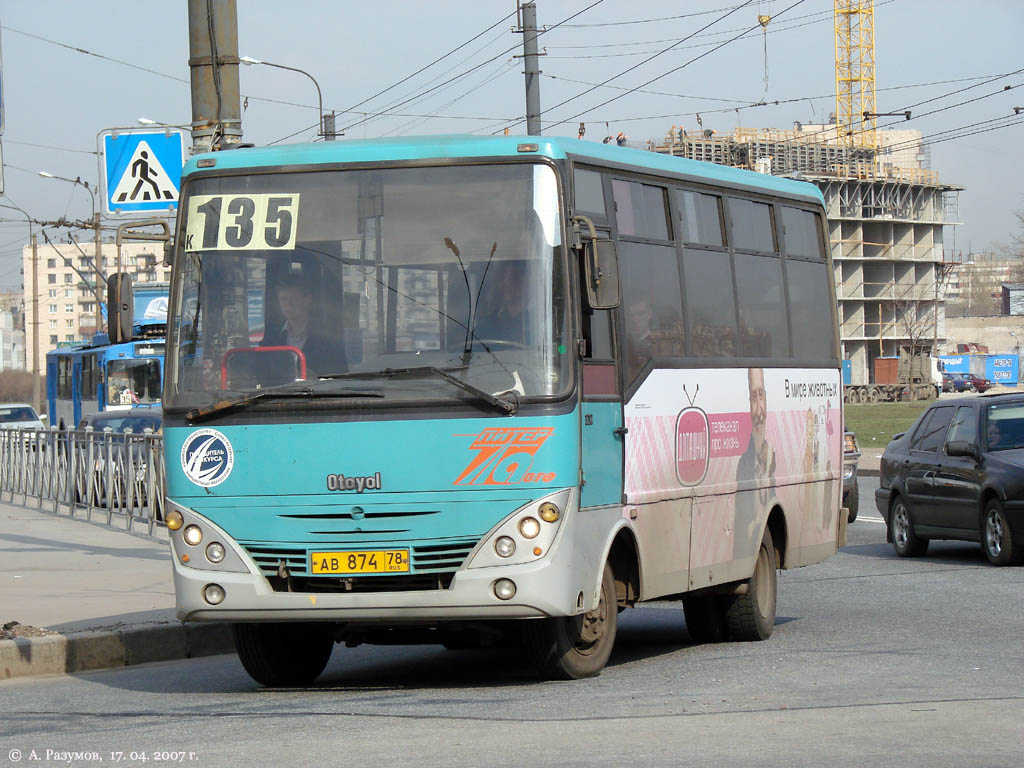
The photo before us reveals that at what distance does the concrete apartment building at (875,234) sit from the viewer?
4865 inches

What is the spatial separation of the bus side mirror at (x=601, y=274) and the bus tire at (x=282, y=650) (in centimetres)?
238

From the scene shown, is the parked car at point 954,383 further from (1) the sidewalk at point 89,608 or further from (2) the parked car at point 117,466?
(1) the sidewalk at point 89,608

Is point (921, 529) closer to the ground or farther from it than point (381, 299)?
closer to the ground

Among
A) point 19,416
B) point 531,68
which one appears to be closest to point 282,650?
point 531,68

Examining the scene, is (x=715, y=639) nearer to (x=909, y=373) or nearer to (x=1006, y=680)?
(x=1006, y=680)

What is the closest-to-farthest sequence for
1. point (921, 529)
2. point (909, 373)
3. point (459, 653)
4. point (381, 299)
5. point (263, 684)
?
point (381, 299)
point (263, 684)
point (459, 653)
point (921, 529)
point (909, 373)

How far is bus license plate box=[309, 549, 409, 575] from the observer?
8453 mm

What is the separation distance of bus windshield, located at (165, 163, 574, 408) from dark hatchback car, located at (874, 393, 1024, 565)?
9.15 metres

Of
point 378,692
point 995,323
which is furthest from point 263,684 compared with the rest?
point 995,323

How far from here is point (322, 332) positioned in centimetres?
870

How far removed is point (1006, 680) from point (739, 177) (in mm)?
4256

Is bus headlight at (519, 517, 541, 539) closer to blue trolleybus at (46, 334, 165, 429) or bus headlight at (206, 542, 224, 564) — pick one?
bus headlight at (206, 542, 224, 564)

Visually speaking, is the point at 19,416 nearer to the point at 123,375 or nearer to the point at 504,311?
the point at 123,375

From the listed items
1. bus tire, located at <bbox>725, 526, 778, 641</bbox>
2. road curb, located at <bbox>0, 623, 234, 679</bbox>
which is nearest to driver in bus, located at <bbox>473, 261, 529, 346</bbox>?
bus tire, located at <bbox>725, 526, 778, 641</bbox>
